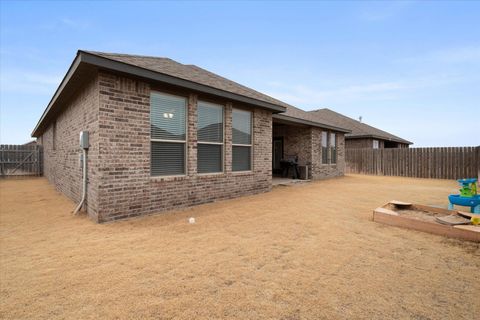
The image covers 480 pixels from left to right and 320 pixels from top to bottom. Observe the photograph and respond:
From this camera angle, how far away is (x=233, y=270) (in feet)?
8.89

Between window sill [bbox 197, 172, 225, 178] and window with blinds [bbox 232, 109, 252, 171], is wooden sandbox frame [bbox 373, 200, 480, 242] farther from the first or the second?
window with blinds [bbox 232, 109, 252, 171]

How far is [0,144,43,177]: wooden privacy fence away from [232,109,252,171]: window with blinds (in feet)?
56.0

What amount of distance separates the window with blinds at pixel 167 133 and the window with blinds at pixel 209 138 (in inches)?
21.1

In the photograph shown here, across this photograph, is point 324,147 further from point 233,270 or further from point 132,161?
point 233,270

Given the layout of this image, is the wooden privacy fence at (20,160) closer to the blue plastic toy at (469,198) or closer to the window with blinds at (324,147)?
the window with blinds at (324,147)

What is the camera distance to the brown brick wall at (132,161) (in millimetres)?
4648

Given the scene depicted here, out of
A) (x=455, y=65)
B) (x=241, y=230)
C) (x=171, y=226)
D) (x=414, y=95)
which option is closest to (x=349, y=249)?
(x=241, y=230)

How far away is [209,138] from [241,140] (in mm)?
1397

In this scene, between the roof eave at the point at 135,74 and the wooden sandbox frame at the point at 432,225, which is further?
the roof eave at the point at 135,74

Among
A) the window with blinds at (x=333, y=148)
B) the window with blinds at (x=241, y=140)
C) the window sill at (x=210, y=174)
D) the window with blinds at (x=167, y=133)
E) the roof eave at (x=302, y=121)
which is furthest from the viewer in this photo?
the window with blinds at (x=333, y=148)

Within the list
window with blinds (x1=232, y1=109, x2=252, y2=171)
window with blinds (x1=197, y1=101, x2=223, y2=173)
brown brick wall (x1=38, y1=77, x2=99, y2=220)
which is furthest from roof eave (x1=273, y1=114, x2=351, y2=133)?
brown brick wall (x1=38, y1=77, x2=99, y2=220)

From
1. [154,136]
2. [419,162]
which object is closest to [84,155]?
[154,136]

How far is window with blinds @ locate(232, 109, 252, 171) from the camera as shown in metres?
7.43

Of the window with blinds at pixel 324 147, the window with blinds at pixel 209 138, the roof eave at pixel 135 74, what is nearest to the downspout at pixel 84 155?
the roof eave at pixel 135 74
